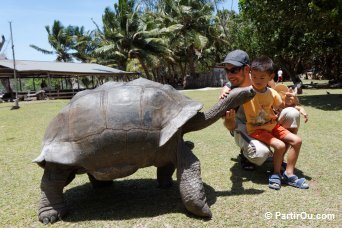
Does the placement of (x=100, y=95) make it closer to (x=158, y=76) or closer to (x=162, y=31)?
(x=162, y=31)

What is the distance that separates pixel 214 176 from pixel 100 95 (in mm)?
1972

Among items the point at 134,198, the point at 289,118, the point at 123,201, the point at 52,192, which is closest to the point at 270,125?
the point at 289,118

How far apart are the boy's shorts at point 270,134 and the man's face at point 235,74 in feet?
2.10

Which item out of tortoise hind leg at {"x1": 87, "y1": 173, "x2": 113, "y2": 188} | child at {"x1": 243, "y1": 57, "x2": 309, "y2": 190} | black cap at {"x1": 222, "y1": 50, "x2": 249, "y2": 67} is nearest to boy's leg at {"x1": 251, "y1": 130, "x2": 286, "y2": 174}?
child at {"x1": 243, "y1": 57, "x2": 309, "y2": 190}

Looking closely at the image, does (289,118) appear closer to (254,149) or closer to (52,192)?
(254,149)

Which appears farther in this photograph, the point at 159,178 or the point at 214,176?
the point at 214,176

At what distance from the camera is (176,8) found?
119ft

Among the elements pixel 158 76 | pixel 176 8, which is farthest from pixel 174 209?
pixel 158 76

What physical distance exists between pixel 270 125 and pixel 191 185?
1514mm

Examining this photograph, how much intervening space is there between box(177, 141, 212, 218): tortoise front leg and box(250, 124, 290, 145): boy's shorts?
1.19 metres

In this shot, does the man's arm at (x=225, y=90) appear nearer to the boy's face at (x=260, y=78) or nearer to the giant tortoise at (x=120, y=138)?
the boy's face at (x=260, y=78)

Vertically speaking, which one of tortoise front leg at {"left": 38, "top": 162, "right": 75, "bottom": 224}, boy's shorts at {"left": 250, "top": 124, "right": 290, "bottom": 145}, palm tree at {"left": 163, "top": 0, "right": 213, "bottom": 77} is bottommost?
tortoise front leg at {"left": 38, "top": 162, "right": 75, "bottom": 224}

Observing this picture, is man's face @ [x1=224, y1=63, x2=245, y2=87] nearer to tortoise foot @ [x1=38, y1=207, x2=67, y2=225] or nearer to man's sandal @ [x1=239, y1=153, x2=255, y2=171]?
man's sandal @ [x1=239, y1=153, x2=255, y2=171]

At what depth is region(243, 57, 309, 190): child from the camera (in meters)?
3.87
